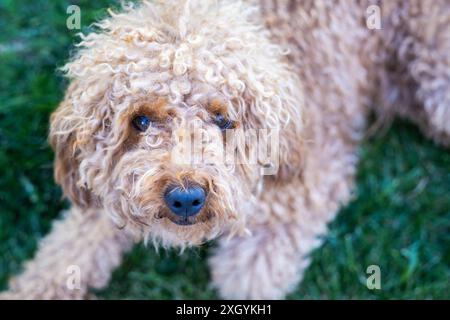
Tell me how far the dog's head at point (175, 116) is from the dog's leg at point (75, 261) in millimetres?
496

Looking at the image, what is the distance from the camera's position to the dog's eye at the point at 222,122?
2527 millimetres

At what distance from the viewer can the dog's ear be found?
267 centimetres

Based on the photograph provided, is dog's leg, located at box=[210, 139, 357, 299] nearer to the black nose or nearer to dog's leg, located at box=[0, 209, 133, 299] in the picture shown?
dog's leg, located at box=[0, 209, 133, 299]

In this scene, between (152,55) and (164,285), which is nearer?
(152,55)

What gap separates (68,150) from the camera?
109 inches

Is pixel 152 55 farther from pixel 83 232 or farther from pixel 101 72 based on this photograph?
pixel 83 232

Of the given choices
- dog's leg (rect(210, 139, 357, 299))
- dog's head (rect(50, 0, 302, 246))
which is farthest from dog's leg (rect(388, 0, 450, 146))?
dog's head (rect(50, 0, 302, 246))

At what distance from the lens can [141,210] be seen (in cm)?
246

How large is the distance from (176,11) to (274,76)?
0.45 meters

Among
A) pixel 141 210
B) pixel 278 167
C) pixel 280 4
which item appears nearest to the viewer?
pixel 141 210

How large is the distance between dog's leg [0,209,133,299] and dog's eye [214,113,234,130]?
2.96 ft

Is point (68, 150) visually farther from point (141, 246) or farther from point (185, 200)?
point (141, 246)

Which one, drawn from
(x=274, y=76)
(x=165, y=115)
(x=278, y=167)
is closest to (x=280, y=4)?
(x=274, y=76)

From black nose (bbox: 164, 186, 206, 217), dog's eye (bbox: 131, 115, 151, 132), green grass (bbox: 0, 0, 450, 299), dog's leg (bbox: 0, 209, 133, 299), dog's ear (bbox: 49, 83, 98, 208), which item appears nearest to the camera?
black nose (bbox: 164, 186, 206, 217)
